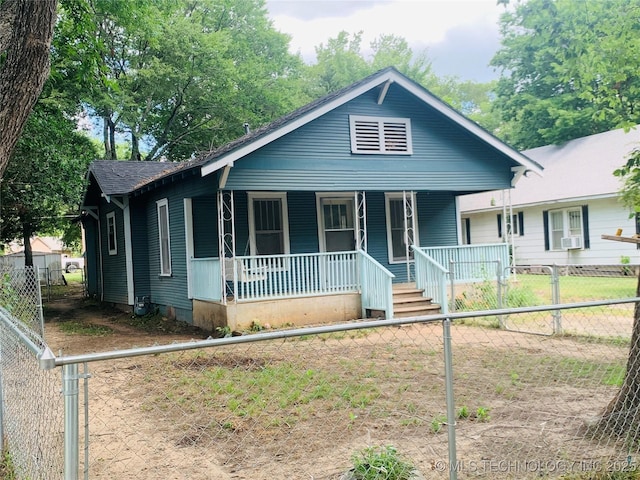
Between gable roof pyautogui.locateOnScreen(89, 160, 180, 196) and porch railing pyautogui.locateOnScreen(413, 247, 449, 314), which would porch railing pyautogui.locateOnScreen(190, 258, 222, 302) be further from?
porch railing pyautogui.locateOnScreen(413, 247, 449, 314)

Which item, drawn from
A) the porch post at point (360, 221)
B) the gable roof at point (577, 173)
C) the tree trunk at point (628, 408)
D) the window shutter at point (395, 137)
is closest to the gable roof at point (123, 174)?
the porch post at point (360, 221)

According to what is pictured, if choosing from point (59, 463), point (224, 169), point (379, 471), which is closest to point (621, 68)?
point (379, 471)

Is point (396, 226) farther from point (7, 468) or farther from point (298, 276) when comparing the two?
point (7, 468)

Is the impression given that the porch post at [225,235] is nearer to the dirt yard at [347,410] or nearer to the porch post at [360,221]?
the dirt yard at [347,410]

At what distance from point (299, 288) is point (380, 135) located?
4.28 m

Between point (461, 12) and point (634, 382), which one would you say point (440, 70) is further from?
point (634, 382)

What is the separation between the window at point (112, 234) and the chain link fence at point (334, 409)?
9.55 m

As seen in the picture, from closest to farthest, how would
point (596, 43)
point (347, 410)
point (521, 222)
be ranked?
point (347, 410) < point (596, 43) < point (521, 222)

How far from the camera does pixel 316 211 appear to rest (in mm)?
14281

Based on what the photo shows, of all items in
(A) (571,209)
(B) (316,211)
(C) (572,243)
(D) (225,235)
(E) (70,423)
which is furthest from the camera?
(A) (571,209)

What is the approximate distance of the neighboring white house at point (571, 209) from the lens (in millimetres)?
19484

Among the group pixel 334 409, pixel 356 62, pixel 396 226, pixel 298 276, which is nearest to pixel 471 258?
pixel 396 226

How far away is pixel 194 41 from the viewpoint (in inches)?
1190

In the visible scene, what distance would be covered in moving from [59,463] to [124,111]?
29.2 m
